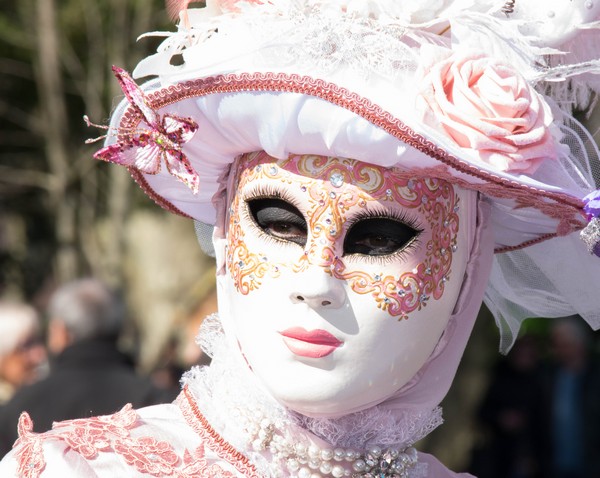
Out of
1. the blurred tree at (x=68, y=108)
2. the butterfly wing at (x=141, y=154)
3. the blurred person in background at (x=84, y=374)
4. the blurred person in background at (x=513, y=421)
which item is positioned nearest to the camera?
the butterfly wing at (x=141, y=154)

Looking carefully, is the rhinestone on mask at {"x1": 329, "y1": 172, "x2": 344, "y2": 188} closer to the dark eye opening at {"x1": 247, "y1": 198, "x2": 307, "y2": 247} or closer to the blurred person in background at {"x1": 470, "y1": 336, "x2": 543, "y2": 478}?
the dark eye opening at {"x1": 247, "y1": 198, "x2": 307, "y2": 247}

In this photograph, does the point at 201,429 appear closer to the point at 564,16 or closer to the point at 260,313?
the point at 260,313

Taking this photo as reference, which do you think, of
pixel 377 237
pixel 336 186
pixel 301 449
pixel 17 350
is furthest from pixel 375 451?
pixel 17 350

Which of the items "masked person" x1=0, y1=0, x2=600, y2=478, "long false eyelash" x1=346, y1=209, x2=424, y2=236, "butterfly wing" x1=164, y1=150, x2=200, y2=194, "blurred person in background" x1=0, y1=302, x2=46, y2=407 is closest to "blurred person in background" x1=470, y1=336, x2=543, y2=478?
"blurred person in background" x1=0, y1=302, x2=46, y2=407

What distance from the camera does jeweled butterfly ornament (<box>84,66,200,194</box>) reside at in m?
2.60

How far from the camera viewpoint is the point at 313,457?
275cm

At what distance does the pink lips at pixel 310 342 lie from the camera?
2.60m

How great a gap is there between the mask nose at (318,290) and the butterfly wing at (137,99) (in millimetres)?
445

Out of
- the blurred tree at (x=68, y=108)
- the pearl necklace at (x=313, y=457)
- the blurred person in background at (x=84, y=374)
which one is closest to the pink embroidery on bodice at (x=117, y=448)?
the pearl necklace at (x=313, y=457)

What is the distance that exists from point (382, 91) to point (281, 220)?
1.16 ft

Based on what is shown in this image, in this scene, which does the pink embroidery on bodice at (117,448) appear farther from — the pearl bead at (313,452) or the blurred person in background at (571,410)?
the blurred person in background at (571,410)

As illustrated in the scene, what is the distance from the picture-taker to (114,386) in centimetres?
475

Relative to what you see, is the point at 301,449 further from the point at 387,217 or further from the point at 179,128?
the point at 179,128

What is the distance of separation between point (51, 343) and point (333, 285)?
306cm
